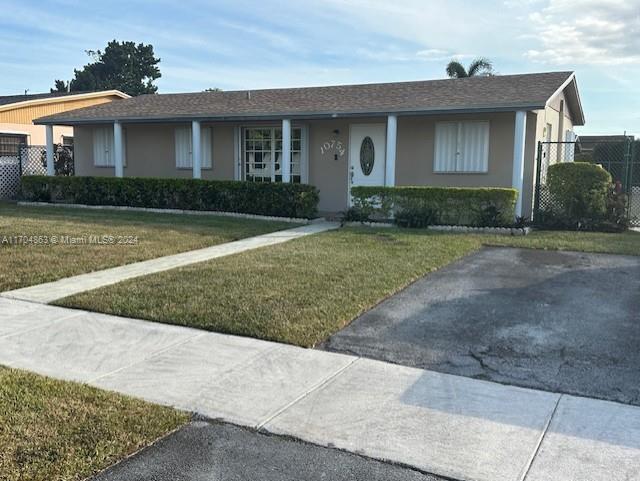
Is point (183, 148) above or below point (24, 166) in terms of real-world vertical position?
above

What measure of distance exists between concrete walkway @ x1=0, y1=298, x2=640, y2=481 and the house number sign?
11.3 meters

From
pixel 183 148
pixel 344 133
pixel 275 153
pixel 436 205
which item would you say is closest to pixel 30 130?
pixel 183 148

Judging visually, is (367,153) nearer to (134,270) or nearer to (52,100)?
(134,270)

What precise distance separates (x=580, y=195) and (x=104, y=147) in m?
14.6

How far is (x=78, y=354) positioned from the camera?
5.04 metres

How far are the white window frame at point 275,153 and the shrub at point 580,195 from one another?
6.70m

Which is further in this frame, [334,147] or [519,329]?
[334,147]

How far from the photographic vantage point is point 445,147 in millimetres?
15055

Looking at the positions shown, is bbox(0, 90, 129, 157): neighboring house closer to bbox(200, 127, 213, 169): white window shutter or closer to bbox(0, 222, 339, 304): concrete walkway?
bbox(200, 127, 213, 169): white window shutter

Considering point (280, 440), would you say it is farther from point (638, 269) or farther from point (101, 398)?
point (638, 269)

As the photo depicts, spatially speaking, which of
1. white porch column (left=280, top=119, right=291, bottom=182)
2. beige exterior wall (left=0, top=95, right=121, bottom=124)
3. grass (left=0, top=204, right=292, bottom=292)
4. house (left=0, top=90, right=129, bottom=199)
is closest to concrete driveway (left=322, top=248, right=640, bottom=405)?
grass (left=0, top=204, right=292, bottom=292)

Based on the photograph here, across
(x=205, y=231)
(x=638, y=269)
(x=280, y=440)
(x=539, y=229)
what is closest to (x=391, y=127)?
(x=539, y=229)

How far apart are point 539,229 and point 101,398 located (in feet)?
37.3

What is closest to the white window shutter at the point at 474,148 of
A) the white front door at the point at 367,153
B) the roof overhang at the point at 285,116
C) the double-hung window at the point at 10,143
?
the roof overhang at the point at 285,116
